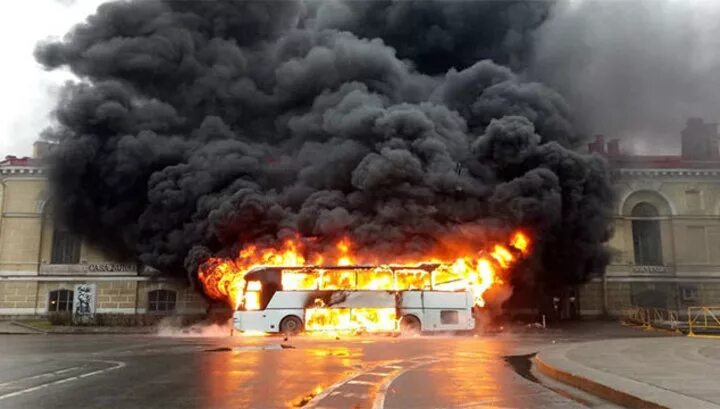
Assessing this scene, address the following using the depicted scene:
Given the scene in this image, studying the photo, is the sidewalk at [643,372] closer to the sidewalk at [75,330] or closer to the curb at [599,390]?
the curb at [599,390]

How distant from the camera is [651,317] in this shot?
111 ft

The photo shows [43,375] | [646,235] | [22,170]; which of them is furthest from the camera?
[646,235]

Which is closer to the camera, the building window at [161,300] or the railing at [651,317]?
the railing at [651,317]

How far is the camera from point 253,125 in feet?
112

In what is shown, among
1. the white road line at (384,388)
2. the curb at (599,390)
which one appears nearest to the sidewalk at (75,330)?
the white road line at (384,388)

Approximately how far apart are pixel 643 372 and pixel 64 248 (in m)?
33.8

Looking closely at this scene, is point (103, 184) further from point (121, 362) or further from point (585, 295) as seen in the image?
point (585, 295)

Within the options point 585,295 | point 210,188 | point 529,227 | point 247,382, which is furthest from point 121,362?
point 585,295

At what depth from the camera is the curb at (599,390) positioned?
7715mm

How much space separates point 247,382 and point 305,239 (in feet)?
54.4

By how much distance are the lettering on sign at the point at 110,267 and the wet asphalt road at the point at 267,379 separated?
60.8 ft

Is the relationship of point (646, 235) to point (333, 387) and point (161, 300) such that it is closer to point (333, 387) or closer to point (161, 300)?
point (161, 300)

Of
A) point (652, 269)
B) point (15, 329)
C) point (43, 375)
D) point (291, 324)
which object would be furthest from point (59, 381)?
point (652, 269)

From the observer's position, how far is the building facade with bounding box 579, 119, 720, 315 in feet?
118
